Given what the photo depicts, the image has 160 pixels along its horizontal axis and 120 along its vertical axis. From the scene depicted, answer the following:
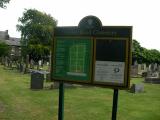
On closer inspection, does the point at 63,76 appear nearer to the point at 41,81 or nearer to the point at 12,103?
the point at 12,103

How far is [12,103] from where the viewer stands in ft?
47.1

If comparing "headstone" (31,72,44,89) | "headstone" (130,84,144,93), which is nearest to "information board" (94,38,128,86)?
"headstone" (31,72,44,89)

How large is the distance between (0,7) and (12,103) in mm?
5083

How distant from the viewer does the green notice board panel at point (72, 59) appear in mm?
7043

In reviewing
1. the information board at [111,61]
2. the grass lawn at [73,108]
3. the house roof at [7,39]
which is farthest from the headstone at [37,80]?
the house roof at [7,39]

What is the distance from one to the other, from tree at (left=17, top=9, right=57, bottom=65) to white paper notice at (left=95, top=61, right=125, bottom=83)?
49.2 meters

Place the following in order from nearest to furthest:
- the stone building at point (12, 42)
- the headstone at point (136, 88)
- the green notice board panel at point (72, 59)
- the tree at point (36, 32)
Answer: the green notice board panel at point (72, 59)
the headstone at point (136, 88)
the tree at point (36, 32)
the stone building at point (12, 42)

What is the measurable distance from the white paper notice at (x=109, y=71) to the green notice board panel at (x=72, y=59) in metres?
0.22

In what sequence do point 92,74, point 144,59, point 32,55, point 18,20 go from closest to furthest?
1. point 92,74
2. point 32,55
3. point 144,59
4. point 18,20

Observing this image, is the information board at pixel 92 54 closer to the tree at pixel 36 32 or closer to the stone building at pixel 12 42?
the tree at pixel 36 32

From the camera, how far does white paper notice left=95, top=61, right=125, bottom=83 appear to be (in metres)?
6.59

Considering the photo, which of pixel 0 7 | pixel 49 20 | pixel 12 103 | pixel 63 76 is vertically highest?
pixel 49 20

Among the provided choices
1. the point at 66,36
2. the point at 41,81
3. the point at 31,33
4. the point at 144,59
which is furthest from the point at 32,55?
the point at 66,36

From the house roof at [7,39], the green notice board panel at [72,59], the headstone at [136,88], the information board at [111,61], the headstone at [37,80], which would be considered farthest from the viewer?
the house roof at [7,39]
